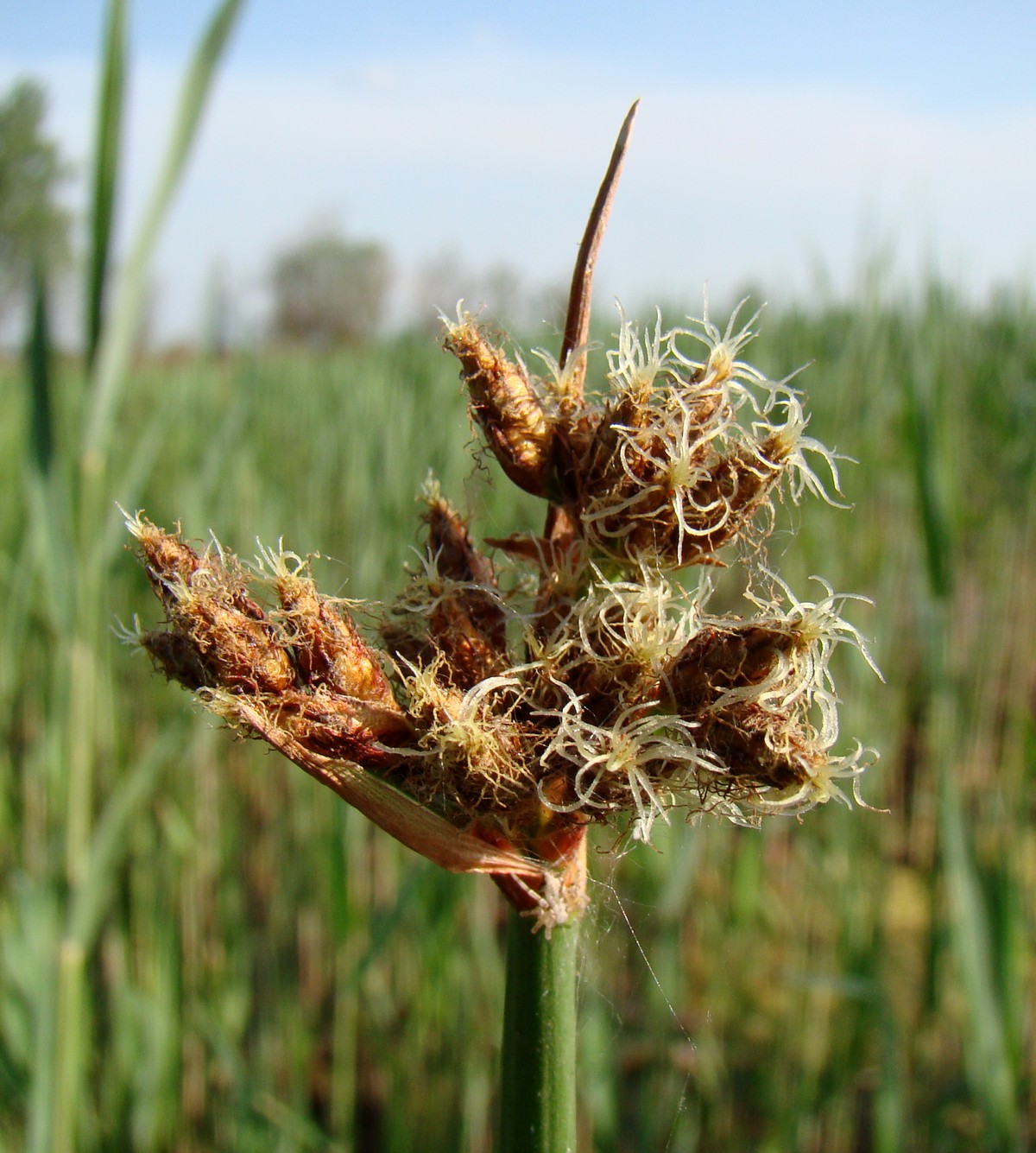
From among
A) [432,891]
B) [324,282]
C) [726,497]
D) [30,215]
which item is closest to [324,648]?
[726,497]

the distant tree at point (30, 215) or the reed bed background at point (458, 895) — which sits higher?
the distant tree at point (30, 215)

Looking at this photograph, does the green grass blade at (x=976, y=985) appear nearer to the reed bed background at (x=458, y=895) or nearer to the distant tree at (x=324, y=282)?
the reed bed background at (x=458, y=895)

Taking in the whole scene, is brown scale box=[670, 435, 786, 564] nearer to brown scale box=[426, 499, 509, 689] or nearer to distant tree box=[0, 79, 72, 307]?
brown scale box=[426, 499, 509, 689]

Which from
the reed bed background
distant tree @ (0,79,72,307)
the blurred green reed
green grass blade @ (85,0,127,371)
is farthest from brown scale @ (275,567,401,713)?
distant tree @ (0,79,72,307)

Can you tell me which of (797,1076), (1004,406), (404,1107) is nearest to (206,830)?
Answer: (404,1107)

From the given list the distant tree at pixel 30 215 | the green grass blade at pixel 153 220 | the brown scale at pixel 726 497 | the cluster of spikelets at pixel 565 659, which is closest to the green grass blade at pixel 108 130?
the green grass blade at pixel 153 220
